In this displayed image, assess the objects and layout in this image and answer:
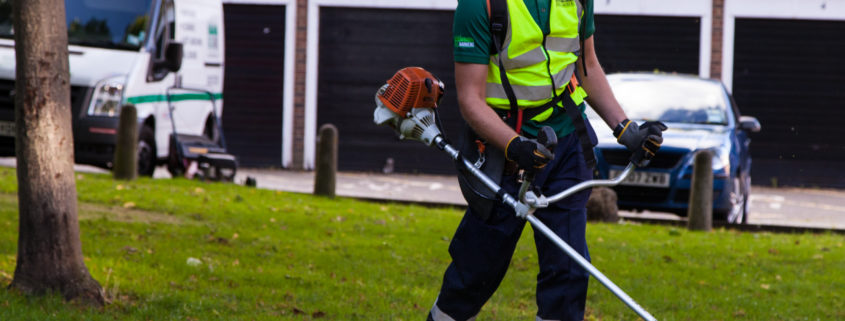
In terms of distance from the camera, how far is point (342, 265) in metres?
7.71

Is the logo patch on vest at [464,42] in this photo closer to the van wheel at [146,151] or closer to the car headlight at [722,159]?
the car headlight at [722,159]

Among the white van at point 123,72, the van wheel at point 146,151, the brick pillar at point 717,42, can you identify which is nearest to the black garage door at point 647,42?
the brick pillar at point 717,42

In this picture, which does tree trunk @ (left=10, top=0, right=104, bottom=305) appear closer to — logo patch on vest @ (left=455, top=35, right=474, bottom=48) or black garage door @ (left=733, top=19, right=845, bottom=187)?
logo patch on vest @ (left=455, top=35, right=474, bottom=48)

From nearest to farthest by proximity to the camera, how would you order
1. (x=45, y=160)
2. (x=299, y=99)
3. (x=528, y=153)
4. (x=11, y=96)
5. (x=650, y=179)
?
(x=528, y=153), (x=45, y=160), (x=650, y=179), (x=11, y=96), (x=299, y=99)

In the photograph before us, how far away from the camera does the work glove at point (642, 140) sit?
13.1 feet

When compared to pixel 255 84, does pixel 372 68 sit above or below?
above

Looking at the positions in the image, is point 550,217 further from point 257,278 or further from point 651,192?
point 651,192

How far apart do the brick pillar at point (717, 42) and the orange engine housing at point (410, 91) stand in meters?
17.2

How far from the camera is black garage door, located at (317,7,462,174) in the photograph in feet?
68.4

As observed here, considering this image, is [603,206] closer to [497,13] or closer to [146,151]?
[146,151]

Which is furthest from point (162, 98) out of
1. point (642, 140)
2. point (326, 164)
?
point (642, 140)

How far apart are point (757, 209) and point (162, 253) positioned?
34.4ft

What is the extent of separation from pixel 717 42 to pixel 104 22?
11.7m

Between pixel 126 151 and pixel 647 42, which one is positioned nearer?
pixel 126 151
